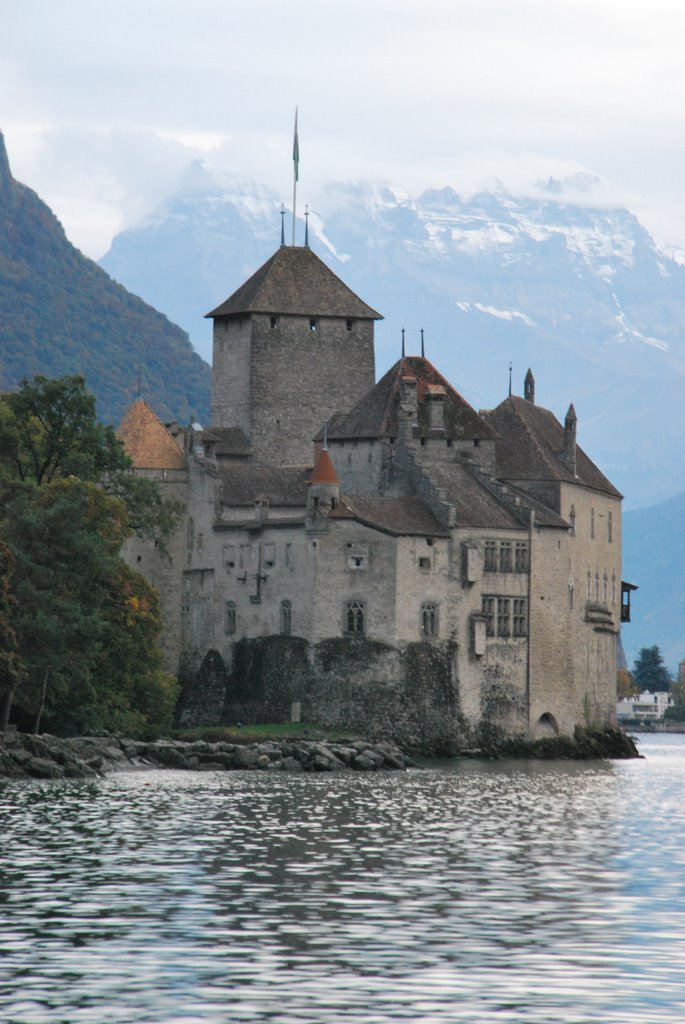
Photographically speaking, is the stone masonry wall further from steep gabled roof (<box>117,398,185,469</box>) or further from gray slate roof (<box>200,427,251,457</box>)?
steep gabled roof (<box>117,398,185,469</box>)

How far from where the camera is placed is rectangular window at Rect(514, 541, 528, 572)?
10062cm

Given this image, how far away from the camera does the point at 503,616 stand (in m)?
100

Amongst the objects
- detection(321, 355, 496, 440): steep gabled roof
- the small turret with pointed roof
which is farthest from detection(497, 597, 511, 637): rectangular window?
the small turret with pointed roof

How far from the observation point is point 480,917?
3941cm

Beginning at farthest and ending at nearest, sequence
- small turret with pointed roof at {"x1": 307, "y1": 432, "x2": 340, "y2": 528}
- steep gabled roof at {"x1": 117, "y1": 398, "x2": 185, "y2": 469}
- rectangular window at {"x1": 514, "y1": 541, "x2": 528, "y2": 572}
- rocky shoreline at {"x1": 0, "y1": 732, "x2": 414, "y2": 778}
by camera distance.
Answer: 1. steep gabled roof at {"x1": 117, "y1": 398, "x2": 185, "y2": 469}
2. rectangular window at {"x1": 514, "y1": 541, "x2": 528, "y2": 572}
3. small turret with pointed roof at {"x1": 307, "y1": 432, "x2": 340, "y2": 528}
4. rocky shoreline at {"x1": 0, "y1": 732, "x2": 414, "y2": 778}

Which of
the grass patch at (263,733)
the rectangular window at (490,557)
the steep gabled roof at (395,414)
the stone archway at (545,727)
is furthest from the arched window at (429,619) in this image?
the steep gabled roof at (395,414)

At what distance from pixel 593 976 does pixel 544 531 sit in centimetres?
6898

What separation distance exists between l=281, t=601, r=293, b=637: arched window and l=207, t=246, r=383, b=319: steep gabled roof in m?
20.9

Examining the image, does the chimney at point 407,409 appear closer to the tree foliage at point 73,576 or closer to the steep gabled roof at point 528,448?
the steep gabled roof at point 528,448

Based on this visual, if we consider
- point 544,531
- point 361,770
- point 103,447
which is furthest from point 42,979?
point 544,531

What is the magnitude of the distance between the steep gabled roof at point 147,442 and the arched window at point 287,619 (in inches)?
423

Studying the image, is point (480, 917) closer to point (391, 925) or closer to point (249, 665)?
point (391, 925)

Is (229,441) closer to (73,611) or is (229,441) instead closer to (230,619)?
(230,619)

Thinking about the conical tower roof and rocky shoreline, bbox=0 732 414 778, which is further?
the conical tower roof
